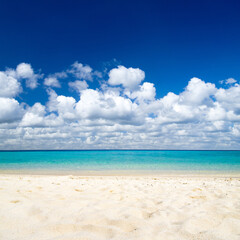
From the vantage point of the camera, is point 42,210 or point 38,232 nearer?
point 38,232

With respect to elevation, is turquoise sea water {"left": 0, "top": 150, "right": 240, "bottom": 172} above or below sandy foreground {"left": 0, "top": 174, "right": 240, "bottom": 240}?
below

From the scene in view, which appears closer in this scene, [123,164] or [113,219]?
[113,219]

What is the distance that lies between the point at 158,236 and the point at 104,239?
99 centimetres

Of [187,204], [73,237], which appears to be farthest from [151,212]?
[73,237]

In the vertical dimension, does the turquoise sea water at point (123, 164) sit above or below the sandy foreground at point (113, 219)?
below

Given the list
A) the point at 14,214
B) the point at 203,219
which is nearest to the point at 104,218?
the point at 14,214

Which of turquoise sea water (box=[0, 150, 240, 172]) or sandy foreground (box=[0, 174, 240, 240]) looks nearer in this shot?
sandy foreground (box=[0, 174, 240, 240])

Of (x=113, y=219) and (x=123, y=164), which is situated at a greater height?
(x=113, y=219)

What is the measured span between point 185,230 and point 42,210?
330 centimetres

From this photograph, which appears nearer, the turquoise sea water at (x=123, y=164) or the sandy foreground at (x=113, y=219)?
the sandy foreground at (x=113, y=219)

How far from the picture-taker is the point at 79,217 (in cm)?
395

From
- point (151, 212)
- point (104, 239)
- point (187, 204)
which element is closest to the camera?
A: point (104, 239)

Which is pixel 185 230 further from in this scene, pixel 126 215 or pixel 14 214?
pixel 14 214

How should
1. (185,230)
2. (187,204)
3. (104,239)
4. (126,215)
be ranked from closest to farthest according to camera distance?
(104,239)
(185,230)
(126,215)
(187,204)
